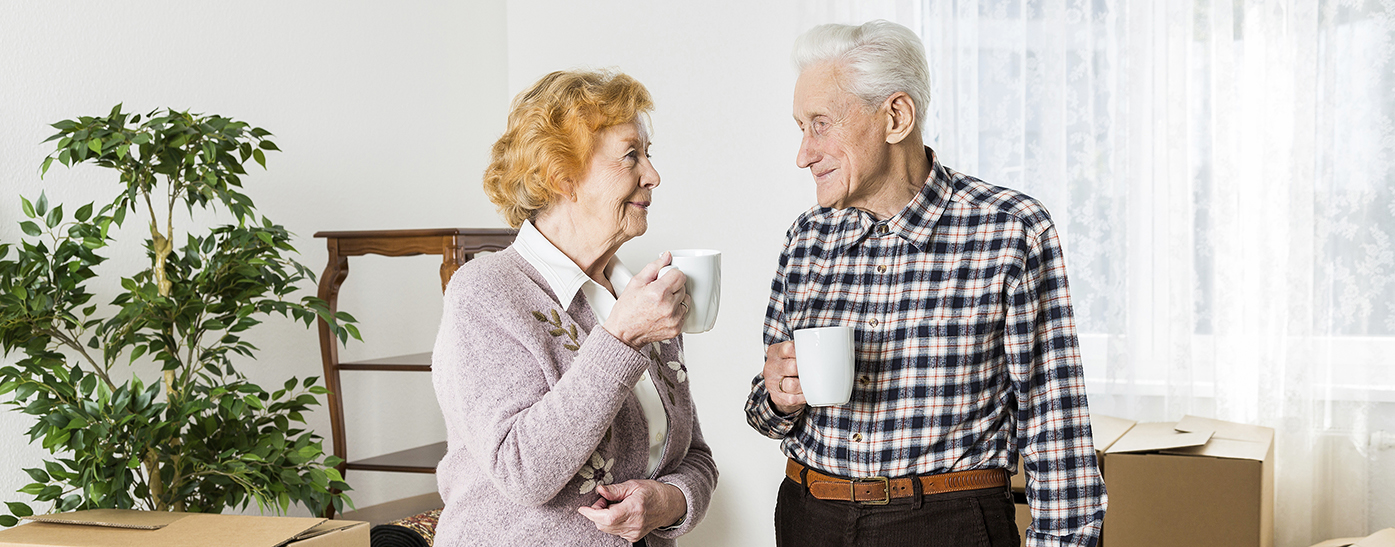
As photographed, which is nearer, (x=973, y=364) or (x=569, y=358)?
(x=569, y=358)

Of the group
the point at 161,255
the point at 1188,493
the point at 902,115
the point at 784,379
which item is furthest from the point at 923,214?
the point at 161,255

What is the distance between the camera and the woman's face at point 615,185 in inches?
47.0

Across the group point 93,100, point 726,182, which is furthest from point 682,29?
point 93,100

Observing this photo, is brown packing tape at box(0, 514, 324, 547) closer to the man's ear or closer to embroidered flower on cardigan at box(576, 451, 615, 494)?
embroidered flower on cardigan at box(576, 451, 615, 494)

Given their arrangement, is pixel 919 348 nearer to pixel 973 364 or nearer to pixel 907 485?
pixel 973 364

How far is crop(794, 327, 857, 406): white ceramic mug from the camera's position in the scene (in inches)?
42.3

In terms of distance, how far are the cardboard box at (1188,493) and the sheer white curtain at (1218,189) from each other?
41 cm

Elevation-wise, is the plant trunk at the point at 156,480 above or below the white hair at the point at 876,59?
below

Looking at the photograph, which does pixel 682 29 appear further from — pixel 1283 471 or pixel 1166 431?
pixel 1283 471

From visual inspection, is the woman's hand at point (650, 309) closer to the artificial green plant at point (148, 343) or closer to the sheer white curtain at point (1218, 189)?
the artificial green plant at point (148, 343)

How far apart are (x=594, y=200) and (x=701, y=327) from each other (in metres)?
0.23

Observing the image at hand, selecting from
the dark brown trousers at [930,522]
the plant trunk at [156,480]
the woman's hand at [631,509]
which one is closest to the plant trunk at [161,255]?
the plant trunk at [156,480]

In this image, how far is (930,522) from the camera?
1.23 m

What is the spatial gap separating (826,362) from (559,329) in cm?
30
